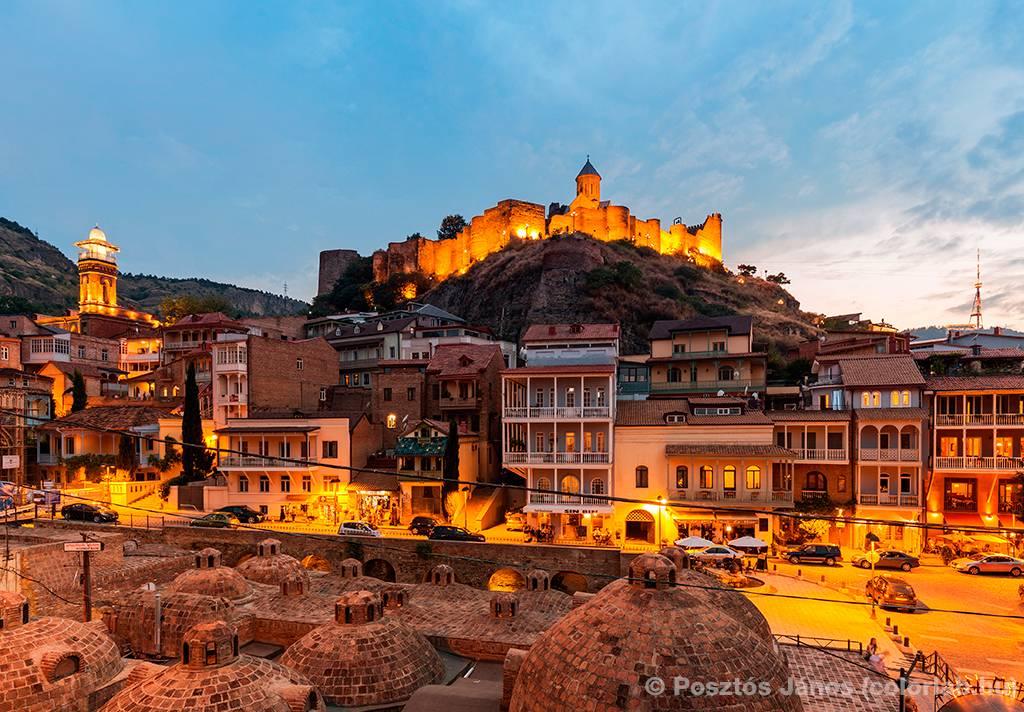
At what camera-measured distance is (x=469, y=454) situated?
41.4 metres

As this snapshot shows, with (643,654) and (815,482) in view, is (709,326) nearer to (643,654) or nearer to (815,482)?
(815,482)

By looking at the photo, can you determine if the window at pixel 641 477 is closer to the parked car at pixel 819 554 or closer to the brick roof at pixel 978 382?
the parked car at pixel 819 554

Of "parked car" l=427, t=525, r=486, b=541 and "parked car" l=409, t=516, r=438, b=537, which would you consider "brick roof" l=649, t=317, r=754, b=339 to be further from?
"parked car" l=409, t=516, r=438, b=537

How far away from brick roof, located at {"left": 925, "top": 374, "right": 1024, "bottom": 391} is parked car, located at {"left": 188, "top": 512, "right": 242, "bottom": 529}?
139 ft

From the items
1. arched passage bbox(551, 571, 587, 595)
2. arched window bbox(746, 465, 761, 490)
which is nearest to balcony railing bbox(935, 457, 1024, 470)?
arched window bbox(746, 465, 761, 490)

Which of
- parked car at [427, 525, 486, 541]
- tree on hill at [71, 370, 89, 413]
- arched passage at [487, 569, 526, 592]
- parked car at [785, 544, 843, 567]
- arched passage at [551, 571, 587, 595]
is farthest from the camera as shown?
tree on hill at [71, 370, 89, 413]

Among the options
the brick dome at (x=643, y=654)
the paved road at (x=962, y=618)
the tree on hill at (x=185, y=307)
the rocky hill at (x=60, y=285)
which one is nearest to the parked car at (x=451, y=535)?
the paved road at (x=962, y=618)

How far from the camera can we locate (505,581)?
3222 cm

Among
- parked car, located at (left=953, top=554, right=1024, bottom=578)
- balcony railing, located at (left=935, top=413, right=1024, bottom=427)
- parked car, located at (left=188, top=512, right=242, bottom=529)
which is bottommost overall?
→ parked car, located at (left=953, top=554, right=1024, bottom=578)

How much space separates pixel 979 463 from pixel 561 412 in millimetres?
23686

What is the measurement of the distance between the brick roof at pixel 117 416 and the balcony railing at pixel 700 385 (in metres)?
40.5

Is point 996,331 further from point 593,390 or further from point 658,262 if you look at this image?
point 658,262

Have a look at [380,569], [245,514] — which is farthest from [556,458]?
[245,514]

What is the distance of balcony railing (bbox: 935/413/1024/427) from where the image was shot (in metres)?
32.6
